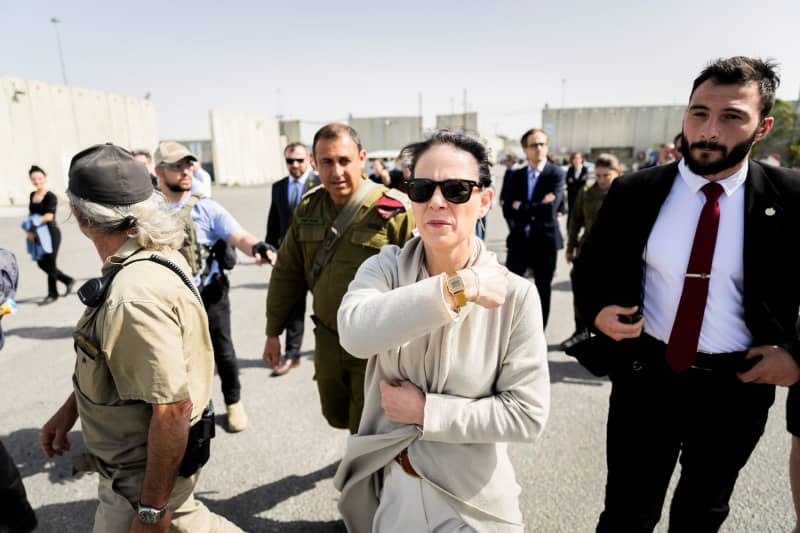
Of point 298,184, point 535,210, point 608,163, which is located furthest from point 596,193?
point 298,184

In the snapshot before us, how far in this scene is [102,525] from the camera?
1.65 metres

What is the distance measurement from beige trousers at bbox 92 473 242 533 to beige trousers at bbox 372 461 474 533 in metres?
0.73

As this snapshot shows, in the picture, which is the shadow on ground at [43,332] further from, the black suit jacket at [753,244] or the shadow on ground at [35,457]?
the black suit jacket at [753,244]

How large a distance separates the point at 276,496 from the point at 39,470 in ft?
5.38

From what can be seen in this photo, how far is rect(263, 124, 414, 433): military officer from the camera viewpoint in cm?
246

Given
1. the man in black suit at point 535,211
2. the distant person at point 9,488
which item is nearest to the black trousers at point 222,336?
the distant person at point 9,488

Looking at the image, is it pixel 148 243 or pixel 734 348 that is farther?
pixel 734 348

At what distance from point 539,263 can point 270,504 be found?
11.9ft

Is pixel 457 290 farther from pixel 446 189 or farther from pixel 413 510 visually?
pixel 413 510

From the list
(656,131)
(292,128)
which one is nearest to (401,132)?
(292,128)

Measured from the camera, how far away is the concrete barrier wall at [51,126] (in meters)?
21.0

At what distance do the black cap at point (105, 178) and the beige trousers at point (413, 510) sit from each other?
1.31 m

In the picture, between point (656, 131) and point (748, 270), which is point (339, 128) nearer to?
point (748, 270)

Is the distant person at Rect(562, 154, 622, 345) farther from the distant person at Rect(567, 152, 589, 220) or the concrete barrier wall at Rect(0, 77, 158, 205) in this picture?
the concrete barrier wall at Rect(0, 77, 158, 205)
